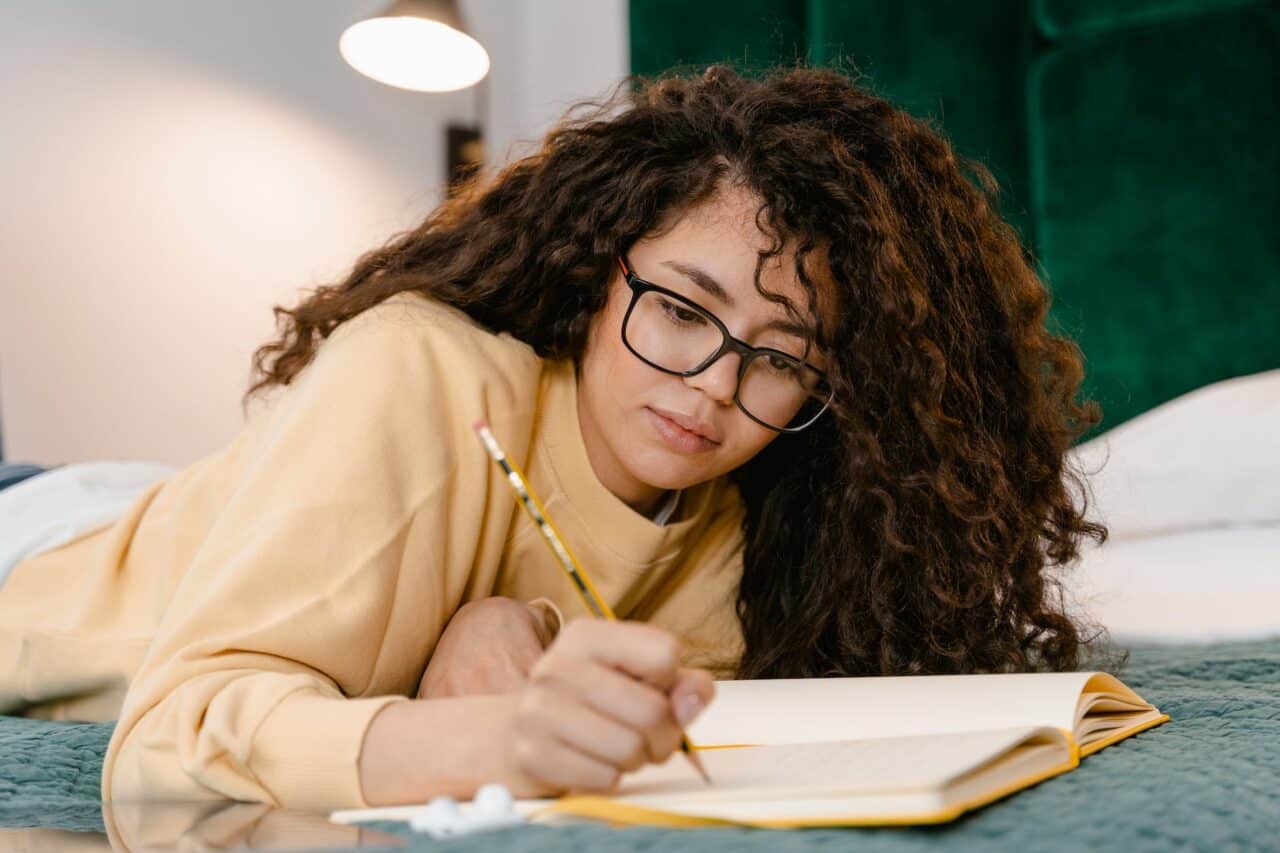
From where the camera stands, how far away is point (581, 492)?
1.14 meters

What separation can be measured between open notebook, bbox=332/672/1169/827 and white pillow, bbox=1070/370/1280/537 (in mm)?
804

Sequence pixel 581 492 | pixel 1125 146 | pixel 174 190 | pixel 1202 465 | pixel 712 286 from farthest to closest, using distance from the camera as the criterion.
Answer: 1. pixel 174 190
2. pixel 1125 146
3. pixel 1202 465
4. pixel 581 492
5. pixel 712 286

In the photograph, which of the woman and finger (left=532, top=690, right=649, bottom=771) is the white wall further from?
finger (left=532, top=690, right=649, bottom=771)

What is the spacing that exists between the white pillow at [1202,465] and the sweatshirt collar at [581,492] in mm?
738

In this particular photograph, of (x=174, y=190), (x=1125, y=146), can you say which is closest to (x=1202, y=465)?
(x=1125, y=146)

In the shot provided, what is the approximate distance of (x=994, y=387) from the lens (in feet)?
3.96

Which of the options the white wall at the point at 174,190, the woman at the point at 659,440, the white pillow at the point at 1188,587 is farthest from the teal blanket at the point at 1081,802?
the white wall at the point at 174,190

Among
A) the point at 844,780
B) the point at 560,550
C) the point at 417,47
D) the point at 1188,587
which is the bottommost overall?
the point at 1188,587

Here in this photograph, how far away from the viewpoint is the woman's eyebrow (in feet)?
3.35

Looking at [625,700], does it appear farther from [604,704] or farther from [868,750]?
[868,750]

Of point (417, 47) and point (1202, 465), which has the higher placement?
point (417, 47)

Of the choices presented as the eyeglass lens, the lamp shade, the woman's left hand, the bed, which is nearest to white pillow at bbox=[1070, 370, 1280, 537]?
the bed

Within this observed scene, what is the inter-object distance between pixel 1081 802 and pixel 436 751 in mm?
338

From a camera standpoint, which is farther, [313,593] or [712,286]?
[712,286]
